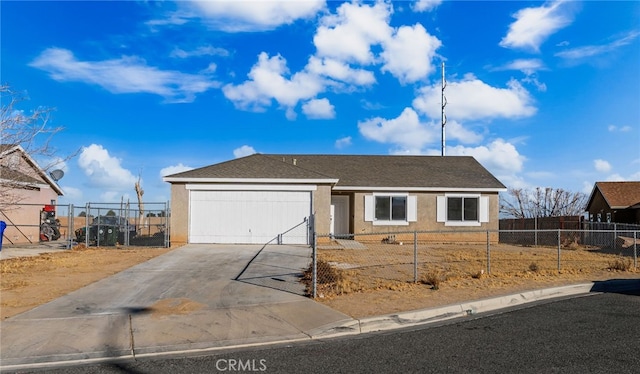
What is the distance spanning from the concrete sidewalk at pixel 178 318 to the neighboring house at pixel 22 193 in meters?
5.17

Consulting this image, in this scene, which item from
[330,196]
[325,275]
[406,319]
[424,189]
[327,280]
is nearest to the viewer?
[406,319]

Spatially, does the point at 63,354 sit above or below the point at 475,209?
below

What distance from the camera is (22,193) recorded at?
22500mm

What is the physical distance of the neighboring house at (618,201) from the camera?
33.3m

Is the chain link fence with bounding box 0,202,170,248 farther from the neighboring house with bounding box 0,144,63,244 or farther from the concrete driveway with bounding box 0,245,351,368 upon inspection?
the concrete driveway with bounding box 0,245,351,368

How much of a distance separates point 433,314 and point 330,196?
11296 mm

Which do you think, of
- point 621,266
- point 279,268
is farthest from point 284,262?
point 621,266

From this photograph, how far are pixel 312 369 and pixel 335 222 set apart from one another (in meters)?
18.4

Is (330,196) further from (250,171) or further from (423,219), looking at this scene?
(423,219)

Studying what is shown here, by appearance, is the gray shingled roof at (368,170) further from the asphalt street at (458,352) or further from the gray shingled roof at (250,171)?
the asphalt street at (458,352)

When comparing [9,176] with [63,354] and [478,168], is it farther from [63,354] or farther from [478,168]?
[478,168]

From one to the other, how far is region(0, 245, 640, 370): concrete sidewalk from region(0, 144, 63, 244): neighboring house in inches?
203

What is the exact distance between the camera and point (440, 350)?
6.46m

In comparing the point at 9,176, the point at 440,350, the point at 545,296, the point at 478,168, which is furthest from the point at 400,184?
the point at 440,350
